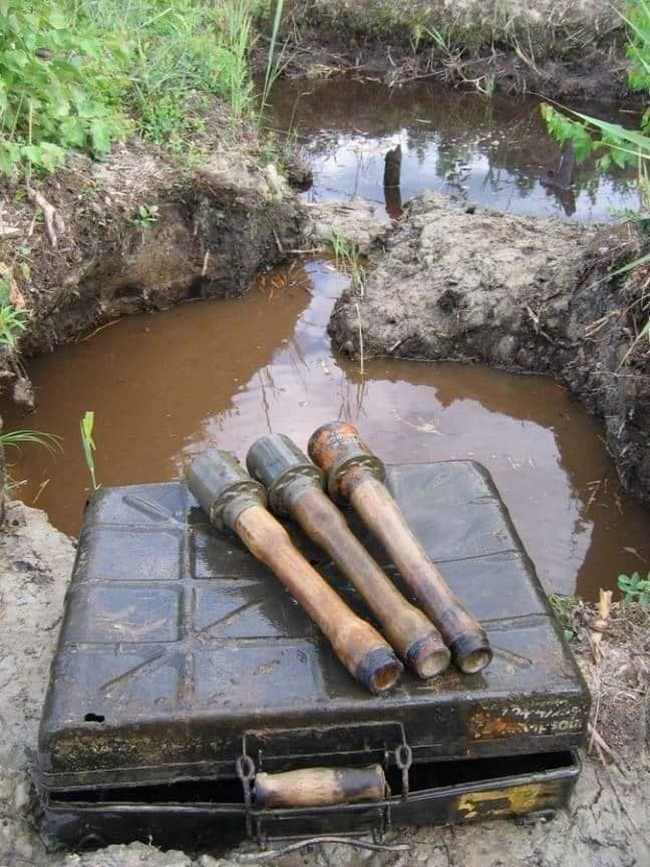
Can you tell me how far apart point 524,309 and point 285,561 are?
294 centimetres

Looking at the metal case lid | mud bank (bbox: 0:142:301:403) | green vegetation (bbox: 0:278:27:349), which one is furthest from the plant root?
the metal case lid

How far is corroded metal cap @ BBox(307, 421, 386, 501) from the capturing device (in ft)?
7.48

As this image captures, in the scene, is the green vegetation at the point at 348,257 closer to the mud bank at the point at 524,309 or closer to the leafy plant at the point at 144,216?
the mud bank at the point at 524,309

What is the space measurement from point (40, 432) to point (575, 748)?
2869 millimetres

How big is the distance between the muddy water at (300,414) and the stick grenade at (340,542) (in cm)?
148

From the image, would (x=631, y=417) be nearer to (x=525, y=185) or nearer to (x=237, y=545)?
(x=237, y=545)

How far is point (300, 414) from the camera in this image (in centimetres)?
420

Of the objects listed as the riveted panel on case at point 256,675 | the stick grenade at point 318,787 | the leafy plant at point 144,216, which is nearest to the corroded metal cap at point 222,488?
the riveted panel on case at point 256,675

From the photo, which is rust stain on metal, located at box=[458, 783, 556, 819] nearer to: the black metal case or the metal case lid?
the black metal case

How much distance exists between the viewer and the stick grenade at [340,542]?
1.83 m

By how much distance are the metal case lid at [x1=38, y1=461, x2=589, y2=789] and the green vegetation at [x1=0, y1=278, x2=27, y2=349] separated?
164cm

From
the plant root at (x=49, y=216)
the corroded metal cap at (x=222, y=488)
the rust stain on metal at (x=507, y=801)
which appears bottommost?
the rust stain on metal at (x=507, y=801)

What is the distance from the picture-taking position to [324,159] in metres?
7.24

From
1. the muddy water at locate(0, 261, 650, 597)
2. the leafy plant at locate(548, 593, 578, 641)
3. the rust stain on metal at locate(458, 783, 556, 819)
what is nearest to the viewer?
the rust stain on metal at locate(458, 783, 556, 819)
